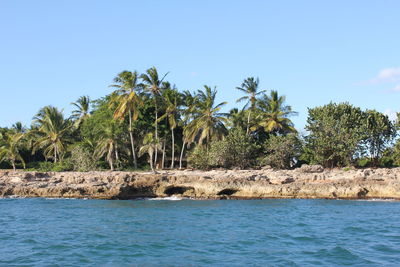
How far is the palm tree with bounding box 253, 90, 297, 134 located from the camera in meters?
46.2

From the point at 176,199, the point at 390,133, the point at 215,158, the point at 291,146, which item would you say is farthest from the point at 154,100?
the point at 390,133

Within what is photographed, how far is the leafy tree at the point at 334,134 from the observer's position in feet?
135

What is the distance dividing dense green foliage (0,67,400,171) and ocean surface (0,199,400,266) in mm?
14543

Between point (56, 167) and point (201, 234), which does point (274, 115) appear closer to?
point (56, 167)

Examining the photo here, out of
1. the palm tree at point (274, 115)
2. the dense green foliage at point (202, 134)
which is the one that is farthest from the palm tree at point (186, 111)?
the palm tree at point (274, 115)

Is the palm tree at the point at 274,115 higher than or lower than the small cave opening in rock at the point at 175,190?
higher

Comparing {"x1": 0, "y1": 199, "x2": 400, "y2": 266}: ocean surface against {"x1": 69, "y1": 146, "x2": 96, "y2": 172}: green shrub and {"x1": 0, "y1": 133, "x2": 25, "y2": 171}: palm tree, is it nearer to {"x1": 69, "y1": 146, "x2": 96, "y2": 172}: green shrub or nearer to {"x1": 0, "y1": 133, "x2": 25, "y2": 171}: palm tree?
{"x1": 69, "y1": 146, "x2": 96, "y2": 172}: green shrub

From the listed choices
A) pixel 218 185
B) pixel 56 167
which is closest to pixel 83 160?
pixel 56 167

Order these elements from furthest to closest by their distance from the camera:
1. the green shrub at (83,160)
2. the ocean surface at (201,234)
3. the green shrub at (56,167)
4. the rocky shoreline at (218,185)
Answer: the green shrub at (56,167) < the green shrub at (83,160) < the rocky shoreline at (218,185) < the ocean surface at (201,234)

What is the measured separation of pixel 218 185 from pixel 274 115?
16.4 meters

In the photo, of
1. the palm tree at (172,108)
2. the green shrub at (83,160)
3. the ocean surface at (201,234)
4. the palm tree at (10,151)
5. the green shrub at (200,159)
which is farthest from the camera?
the palm tree at (10,151)

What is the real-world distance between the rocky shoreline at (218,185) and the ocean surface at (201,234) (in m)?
3.61

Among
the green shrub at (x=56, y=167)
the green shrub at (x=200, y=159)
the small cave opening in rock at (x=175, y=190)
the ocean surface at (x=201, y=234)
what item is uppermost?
the green shrub at (x=200, y=159)

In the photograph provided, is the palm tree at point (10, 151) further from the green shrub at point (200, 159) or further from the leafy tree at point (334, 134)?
the leafy tree at point (334, 134)
